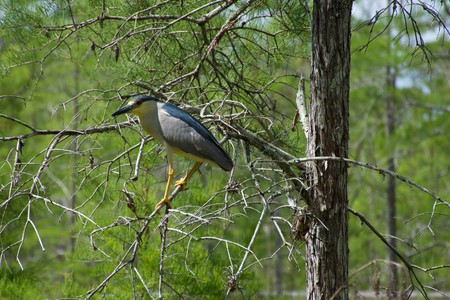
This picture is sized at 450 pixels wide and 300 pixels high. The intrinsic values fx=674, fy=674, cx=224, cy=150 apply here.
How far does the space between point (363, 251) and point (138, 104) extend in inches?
491

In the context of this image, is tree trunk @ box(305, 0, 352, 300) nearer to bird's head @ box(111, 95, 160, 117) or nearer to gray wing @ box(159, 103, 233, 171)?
gray wing @ box(159, 103, 233, 171)

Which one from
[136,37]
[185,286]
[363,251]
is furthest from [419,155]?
[136,37]

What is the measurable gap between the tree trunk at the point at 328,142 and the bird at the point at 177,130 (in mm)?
758

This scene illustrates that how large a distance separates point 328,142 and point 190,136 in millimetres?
1019

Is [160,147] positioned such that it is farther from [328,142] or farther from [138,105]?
[328,142]

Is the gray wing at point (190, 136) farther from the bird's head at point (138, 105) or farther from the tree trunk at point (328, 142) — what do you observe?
the tree trunk at point (328, 142)

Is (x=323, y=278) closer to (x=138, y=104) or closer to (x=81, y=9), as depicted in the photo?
(x=138, y=104)

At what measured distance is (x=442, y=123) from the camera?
41.9 feet

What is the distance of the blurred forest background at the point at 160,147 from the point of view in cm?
370

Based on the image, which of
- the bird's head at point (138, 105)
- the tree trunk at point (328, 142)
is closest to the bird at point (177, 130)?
the bird's head at point (138, 105)

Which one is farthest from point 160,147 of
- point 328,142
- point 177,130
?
point 328,142

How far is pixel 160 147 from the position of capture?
17.5 feet

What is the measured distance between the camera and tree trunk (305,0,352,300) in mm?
3779

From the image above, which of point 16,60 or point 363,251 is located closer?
point 16,60
